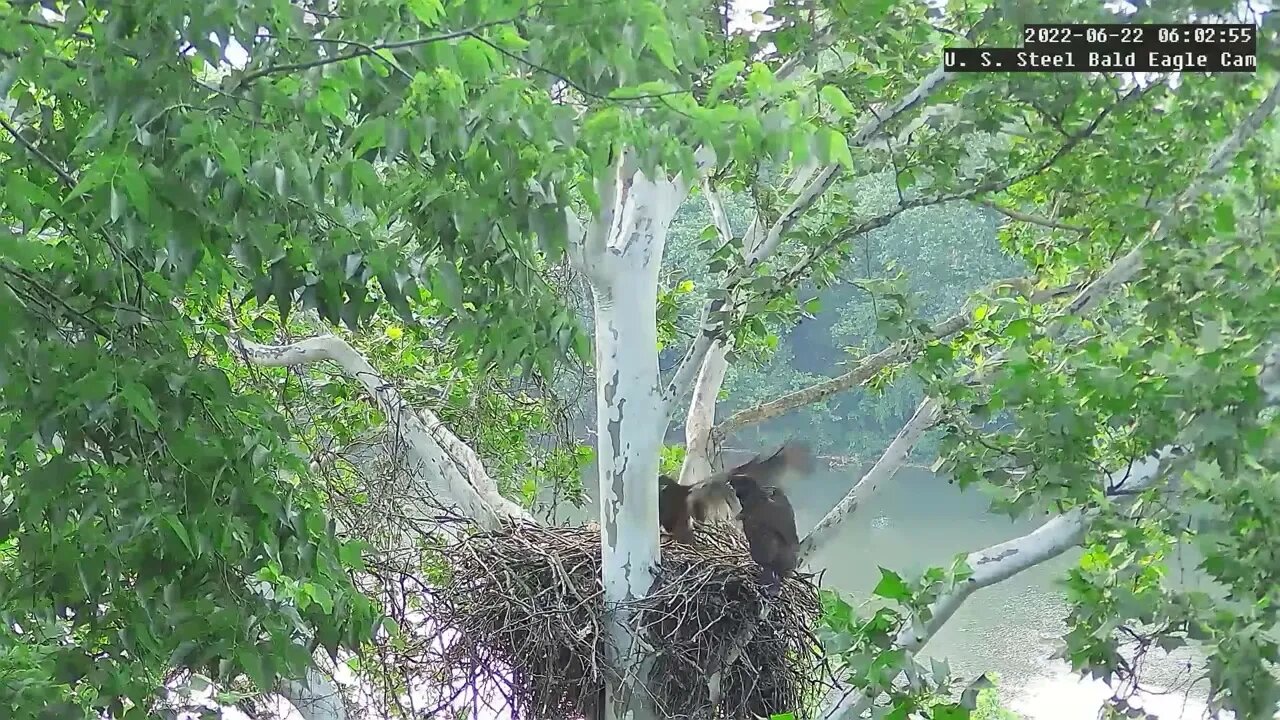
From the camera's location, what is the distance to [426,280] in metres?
0.77

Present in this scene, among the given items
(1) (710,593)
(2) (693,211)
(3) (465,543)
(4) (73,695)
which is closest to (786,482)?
(1) (710,593)

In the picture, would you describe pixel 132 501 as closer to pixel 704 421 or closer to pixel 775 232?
pixel 775 232

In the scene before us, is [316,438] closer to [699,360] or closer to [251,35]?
[699,360]

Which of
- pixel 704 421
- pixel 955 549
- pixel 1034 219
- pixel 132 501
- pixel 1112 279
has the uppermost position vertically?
pixel 1034 219

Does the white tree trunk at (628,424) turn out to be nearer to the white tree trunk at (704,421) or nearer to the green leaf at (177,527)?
the white tree trunk at (704,421)

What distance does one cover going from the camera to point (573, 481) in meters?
1.80

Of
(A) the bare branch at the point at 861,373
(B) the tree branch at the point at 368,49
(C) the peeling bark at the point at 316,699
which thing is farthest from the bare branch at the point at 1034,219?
(C) the peeling bark at the point at 316,699

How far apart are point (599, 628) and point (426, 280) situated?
718mm

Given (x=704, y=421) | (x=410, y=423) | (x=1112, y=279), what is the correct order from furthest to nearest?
1. (x=704, y=421)
2. (x=410, y=423)
3. (x=1112, y=279)

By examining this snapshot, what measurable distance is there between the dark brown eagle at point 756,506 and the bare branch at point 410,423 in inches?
10.2

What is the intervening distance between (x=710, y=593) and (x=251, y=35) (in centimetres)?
94

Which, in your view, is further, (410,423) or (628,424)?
(410,423)

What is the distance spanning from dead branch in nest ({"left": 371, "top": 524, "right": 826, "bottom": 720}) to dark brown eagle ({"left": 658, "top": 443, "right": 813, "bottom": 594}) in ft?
0.12

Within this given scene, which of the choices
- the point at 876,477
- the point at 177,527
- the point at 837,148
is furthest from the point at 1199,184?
the point at 177,527
